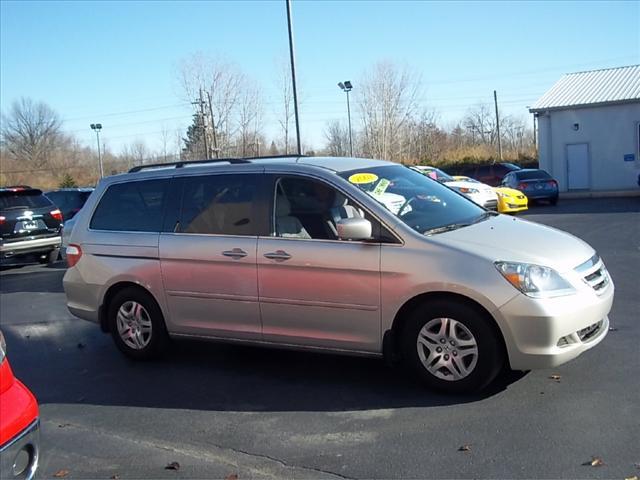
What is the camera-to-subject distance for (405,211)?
5.36 metres

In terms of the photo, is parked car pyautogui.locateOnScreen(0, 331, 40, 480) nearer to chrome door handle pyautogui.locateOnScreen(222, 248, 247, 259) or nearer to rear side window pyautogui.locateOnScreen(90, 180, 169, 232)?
chrome door handle pyautogui.locateOnScreen(222, 248, 247, 259)

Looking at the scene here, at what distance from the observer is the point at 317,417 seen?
189 inches

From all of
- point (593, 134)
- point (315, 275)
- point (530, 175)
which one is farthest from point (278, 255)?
point (593, 134)

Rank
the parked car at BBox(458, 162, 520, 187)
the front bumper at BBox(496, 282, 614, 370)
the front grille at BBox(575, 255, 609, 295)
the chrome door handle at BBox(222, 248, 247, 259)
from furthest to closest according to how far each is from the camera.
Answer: the parked car at BBox(458, 162, 520, 187)
the chrome door handle at BBox(222, 248, 247, 259)
the front grille at BBox(575, 255, 609, 295)
the front bumper at BBox(496, 282, 614, 370)

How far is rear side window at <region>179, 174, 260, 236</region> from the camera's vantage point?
5.75 metres

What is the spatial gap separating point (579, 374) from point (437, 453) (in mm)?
1852

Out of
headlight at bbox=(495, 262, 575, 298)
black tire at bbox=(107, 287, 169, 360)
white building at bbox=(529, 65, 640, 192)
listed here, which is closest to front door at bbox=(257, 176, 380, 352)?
headlight at bbox=(495, 262, 575, 298)

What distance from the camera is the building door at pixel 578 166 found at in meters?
27.9

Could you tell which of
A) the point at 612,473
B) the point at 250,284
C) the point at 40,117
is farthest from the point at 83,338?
the point at 40,117

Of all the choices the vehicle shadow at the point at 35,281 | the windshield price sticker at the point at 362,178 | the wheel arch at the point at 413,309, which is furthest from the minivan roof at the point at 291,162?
the vehicle shadow at the point at 35,281

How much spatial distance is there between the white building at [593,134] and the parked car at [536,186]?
458cm

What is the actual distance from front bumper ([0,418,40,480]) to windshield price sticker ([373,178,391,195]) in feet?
10.7

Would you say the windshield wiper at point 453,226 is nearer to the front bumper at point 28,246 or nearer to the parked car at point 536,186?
the front bumper at point 28,246

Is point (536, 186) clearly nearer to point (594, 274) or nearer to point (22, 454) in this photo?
point (594, 274)
